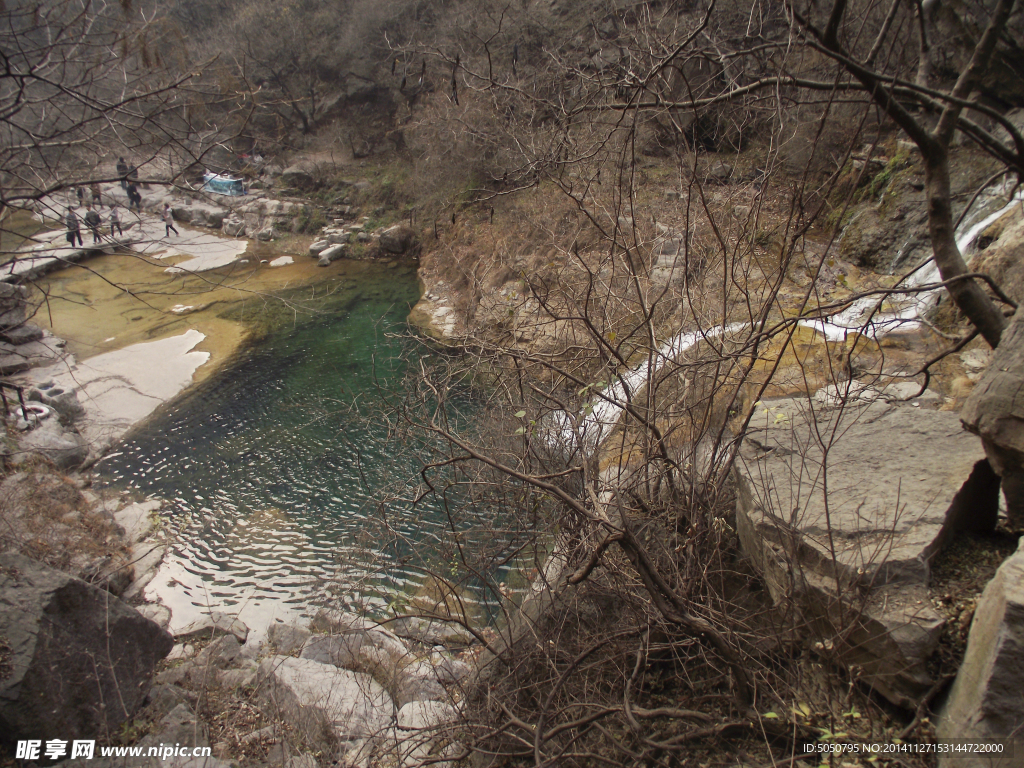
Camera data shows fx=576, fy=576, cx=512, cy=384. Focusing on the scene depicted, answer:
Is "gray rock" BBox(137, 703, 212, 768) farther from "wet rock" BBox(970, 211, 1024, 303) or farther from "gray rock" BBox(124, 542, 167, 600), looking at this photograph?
"wet rock" BBox(970, 211, 1024, 303)

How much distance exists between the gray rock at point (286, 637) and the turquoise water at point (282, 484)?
0.32 metres

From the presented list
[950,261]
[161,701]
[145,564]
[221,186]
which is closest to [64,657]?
[161,701]

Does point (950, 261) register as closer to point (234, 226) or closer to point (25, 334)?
point (25, 334)

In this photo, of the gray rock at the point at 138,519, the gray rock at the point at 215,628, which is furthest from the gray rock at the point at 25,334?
the gray rock at the point at 215,628

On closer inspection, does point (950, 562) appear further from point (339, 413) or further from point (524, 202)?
point (524, 202)

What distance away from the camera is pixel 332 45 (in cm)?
2094

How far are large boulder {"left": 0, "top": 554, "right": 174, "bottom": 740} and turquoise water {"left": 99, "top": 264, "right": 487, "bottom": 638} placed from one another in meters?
1.67

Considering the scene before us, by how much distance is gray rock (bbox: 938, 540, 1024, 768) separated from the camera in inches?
70.1

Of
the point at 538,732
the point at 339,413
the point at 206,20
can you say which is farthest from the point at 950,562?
the point at 206,20

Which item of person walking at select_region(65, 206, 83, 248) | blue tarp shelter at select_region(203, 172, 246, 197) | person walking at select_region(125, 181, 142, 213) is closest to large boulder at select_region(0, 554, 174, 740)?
person walking at select_region(65, 206, 83, 248)

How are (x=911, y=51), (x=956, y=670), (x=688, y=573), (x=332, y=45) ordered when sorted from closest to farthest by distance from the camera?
(x=956, y=670), (x=688, y=573), (x=911, y=51), (x=332, y=45)

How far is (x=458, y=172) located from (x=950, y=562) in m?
14.2

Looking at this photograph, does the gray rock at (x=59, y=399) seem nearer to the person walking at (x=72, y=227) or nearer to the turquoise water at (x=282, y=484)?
the turquoise water at (x=282, y=484)

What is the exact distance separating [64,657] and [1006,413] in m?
5.23
